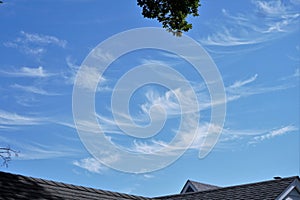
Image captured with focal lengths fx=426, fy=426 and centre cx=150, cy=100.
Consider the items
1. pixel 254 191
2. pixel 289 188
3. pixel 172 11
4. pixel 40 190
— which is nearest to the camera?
pixel 40 190

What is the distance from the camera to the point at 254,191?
20.3 m

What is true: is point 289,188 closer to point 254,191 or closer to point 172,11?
point 254,191

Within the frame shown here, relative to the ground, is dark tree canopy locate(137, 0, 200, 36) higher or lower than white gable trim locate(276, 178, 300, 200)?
higher

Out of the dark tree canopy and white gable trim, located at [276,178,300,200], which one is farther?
white gable trim, located at [276,178,300,200]

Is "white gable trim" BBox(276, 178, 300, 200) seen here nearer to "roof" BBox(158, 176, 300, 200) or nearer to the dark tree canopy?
"roof" BBox(158, 176, 300, 200)

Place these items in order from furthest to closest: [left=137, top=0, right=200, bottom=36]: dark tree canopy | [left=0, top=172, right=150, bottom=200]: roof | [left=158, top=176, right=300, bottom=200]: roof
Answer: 1. [left=158, top=176, right=300, bottom=200]: roof
2. [left=137, top=0, right=200, bottom=36]: dark tree canopy
3. [left=0, top=172, right=150, bottom=200]: roof

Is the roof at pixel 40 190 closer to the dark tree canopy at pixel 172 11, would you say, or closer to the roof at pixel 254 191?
the dark tree canopy at pixel 172 11

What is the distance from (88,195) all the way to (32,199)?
2433 millimetres

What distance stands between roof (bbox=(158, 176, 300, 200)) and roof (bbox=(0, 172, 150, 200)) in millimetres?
9563

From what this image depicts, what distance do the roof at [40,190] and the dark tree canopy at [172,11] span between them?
5740mm

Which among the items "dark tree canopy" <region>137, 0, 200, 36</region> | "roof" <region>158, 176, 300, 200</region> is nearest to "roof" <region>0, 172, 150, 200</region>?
"dark tree canopy" <region>137, 0, 200, 36</region>

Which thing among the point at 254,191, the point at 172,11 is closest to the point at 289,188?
the point at 254,191

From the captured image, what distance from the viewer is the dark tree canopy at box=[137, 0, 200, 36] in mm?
13672

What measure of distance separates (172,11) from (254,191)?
10.6 metres
